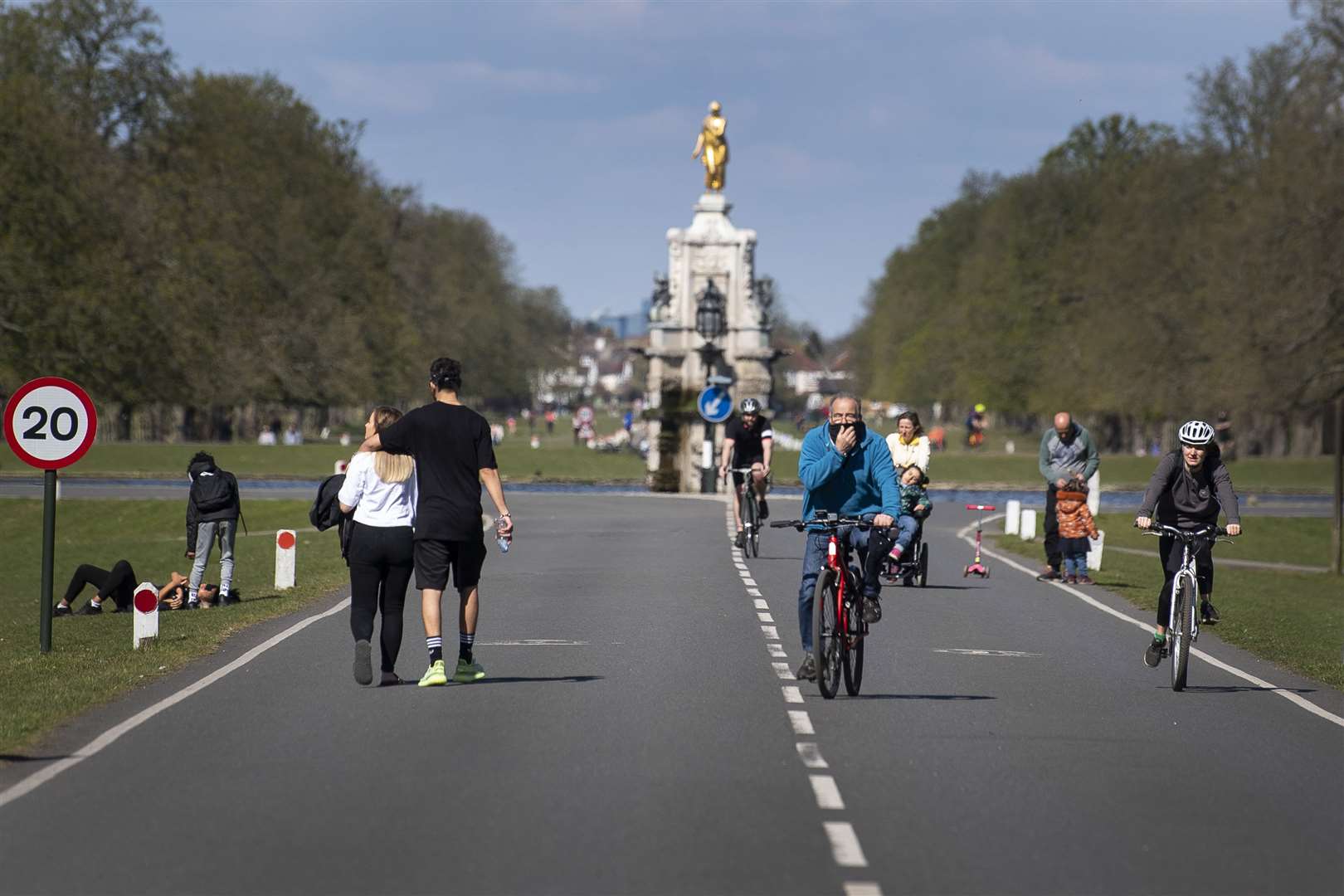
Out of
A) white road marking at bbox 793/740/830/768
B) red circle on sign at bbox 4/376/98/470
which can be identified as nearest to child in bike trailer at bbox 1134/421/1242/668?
white road marking at bbox 793/740/830/768

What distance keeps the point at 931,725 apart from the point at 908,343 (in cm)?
10202

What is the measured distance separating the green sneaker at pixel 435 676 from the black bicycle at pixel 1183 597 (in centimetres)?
440

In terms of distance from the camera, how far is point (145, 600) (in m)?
15.2

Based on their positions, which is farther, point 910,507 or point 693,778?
point 910,507

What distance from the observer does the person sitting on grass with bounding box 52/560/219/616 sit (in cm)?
1967

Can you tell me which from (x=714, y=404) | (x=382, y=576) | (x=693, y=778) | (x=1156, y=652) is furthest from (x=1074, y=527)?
(x=714, y=404)

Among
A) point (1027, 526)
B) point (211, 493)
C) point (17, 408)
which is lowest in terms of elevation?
point (1027, 526)

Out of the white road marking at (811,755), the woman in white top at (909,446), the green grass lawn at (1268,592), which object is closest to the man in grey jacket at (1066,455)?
the green grass lawn at (1268,592)

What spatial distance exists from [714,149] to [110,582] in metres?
37.3

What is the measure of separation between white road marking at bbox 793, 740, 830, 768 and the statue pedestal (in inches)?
1660

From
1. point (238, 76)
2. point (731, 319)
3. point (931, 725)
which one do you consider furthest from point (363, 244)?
point (931, 725)

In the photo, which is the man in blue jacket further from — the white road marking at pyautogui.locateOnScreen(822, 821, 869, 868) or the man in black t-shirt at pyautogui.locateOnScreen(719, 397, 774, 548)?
the man in black t-shirt at pyautogui.locateOnScreen(719, 397, 774, 548)

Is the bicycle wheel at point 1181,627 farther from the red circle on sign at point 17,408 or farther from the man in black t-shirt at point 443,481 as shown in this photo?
the red circle on sign at point 17,408

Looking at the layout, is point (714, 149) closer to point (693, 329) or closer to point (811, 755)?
point (693, 329)
